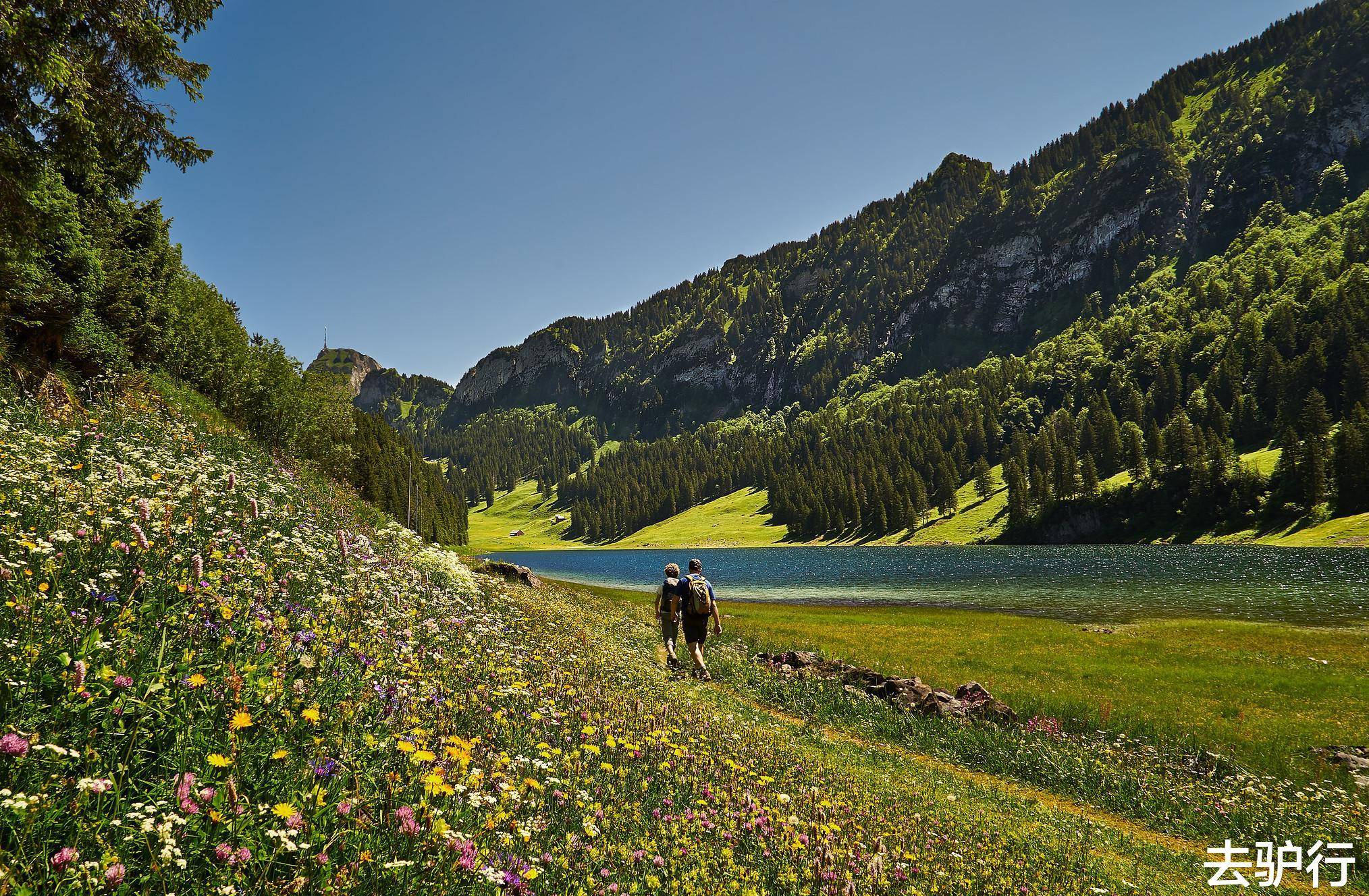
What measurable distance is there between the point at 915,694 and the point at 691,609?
7.13 metres

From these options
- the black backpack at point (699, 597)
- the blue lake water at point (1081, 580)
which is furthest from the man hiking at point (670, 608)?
the blue lake water at point (1081, 580)

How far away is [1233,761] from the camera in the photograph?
45.3 ft

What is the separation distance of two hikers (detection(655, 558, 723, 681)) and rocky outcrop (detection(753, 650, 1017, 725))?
448 cm

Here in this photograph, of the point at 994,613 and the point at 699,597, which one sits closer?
the point at 699,597

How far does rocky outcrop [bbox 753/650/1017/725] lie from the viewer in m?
16.8

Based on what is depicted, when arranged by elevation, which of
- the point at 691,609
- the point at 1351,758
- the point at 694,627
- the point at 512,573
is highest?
the point at 691,609

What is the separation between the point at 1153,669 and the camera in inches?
945

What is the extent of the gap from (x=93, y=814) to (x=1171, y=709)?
2424 centimetres

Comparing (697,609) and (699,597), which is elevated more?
(699,597)

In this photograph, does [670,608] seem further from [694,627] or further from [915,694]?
[915,694]

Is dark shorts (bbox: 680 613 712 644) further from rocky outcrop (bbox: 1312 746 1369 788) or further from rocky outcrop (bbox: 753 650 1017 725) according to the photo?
rocky outcrop (bbox: 1312 746 1369 788)

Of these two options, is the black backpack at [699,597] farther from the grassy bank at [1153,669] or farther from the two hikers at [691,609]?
the grassy bank at [1153,669]
